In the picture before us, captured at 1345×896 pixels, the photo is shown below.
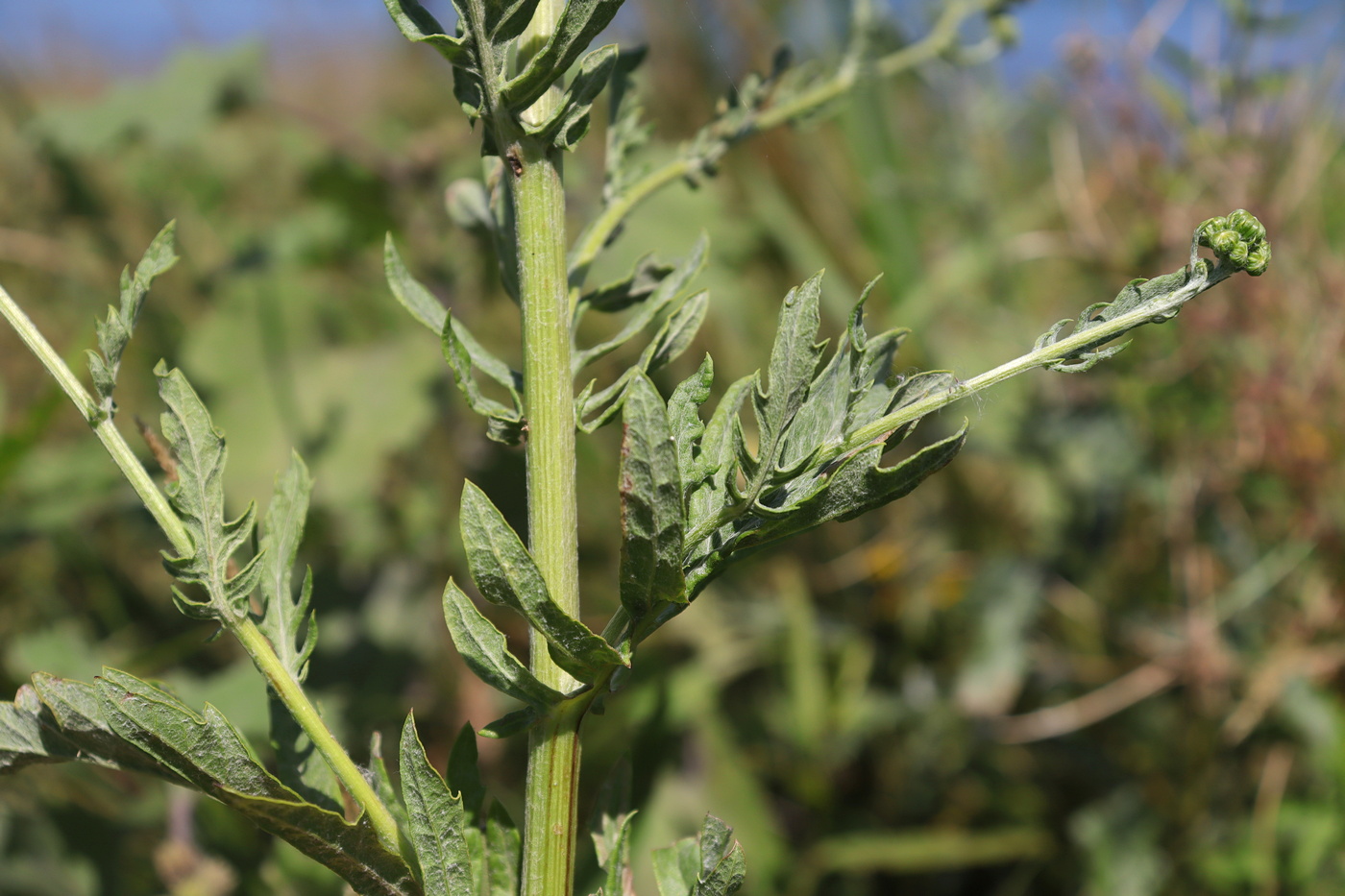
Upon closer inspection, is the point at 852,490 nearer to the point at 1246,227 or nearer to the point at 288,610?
the point at 1246,227

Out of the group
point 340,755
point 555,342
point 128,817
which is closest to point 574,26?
point 555,342

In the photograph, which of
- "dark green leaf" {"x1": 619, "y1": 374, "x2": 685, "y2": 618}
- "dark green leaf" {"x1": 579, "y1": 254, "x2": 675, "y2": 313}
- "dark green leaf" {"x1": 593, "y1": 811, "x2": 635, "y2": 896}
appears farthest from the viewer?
"dark green leaf" {"x1": 579, "y1": 254, "x2": 675, "y2": 313}

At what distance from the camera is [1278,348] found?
155 centimetres

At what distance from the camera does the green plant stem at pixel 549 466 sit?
48 centimetres

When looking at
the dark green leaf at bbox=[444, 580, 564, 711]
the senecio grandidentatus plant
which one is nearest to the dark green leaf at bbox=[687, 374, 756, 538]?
the senecio grandidentatus plant

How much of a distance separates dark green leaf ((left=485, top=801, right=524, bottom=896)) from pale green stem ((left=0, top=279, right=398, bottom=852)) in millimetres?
57

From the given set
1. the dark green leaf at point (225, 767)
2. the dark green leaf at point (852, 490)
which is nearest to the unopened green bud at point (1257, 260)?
the dark green leaf at point (852, 490)

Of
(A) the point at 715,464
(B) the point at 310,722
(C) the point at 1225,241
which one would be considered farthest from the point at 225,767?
(C) the point at 1225,241

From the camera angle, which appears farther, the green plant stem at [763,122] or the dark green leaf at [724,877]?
the green plant stem at [763,122]

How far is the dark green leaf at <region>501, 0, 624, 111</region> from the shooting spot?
422 mm

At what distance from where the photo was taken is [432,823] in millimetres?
464

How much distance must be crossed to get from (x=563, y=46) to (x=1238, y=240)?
30 centimetres

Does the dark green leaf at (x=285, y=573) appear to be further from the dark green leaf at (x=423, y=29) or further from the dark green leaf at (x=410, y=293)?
the dark green leaf at (x=423, y=29)

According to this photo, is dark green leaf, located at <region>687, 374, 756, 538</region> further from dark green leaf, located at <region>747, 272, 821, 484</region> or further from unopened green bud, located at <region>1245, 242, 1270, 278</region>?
unopened green bud, located at <region>1245, 242, 1270, 278</region>
